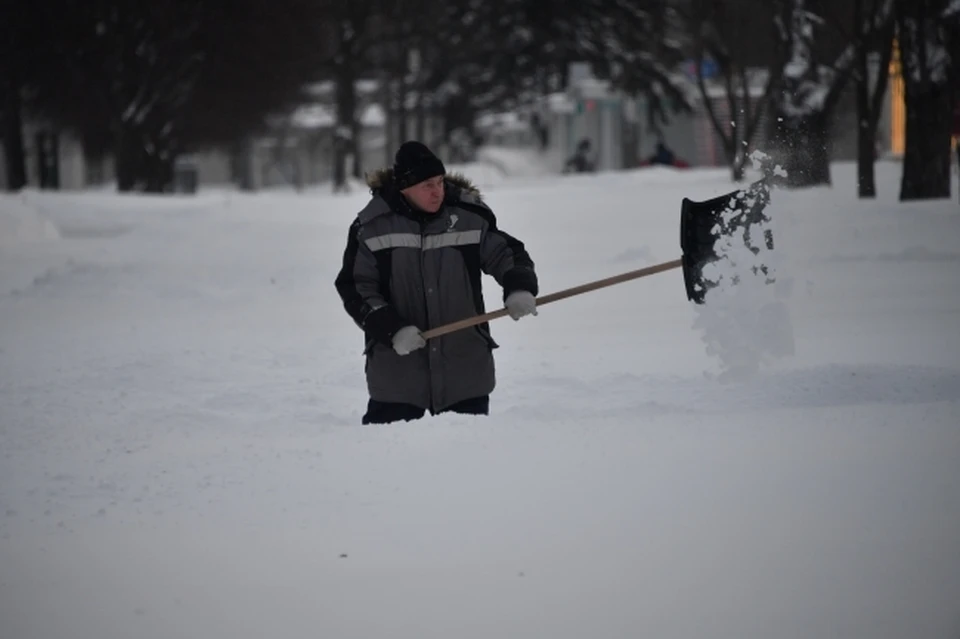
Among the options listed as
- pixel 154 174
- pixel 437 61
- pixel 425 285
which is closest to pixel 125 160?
pixel 154 174

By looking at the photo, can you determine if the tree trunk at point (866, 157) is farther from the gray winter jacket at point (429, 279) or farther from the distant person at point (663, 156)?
the distant person at point (663, 156)

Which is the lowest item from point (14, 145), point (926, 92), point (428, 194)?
point (428, 194)

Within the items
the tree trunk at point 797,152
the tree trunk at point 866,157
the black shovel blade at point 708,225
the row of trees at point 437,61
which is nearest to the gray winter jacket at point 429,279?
the black shovel blade at point 708,225

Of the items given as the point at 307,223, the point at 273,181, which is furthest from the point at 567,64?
the point at 273,181

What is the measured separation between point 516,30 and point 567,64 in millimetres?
2505

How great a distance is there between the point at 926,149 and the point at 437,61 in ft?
99.8

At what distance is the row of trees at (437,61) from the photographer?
55.2 ft

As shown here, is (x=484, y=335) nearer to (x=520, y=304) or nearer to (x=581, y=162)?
(x=520, y=304)

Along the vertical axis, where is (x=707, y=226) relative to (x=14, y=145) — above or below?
below

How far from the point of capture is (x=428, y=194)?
506cm

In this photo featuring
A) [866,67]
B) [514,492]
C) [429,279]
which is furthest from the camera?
[866,67]

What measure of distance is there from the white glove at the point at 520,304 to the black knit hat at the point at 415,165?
495 mm

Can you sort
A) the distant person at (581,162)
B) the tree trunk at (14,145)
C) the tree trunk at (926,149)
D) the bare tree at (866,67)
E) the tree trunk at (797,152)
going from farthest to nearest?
the distant person at (581,162) < the tree trunk at (14,145) < the bare tree at (866,67) < the tree trunk at (926,149) < the tree trunk at (797,152)

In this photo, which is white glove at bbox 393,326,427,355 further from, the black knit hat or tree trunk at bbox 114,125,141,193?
tree trunk at bbox 114,125,141,193
